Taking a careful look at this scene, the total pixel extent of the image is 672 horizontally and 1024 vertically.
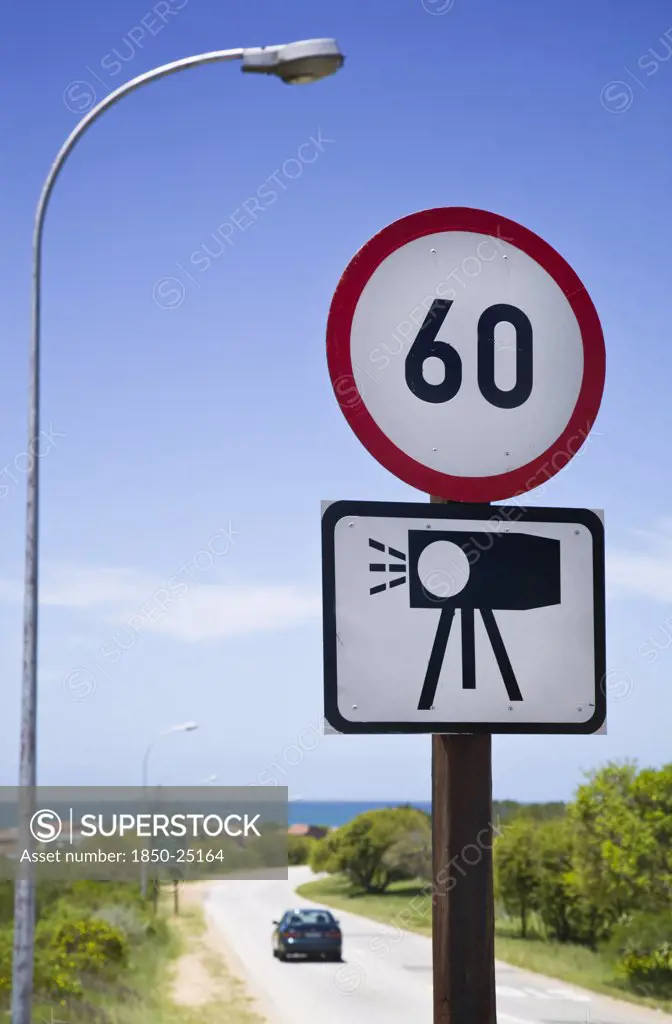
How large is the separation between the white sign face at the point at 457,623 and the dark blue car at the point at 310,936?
118 ft

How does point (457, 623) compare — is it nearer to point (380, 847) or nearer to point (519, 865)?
point (519, 865)

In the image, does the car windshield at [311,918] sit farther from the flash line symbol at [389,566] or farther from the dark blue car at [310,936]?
the flash line symbol at [389,566]

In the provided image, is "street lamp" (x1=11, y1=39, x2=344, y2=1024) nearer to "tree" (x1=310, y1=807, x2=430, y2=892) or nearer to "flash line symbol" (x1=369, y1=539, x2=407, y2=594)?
"flash line symbol" (x1=369, y1=539, x2=407, y2=594)

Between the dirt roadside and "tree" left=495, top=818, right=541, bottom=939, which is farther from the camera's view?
"tree" left=495, top=818, right=541, bottom=939

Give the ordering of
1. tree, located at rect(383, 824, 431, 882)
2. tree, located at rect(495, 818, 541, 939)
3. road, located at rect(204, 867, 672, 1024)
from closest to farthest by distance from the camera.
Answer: road, located at rect(204, 867, 672, 1024)
tree, located at rect(495, 818, 541, 939)
tree, located at rect(383, 824, 431, 882)

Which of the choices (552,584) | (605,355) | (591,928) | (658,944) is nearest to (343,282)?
(605,355)

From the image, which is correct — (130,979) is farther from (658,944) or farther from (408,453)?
(408,453)

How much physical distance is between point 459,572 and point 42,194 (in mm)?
10265

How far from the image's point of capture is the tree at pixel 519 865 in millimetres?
38094

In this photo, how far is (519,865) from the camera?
3844cm

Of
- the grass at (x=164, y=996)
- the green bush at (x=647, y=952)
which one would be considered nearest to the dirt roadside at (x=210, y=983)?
the grass at (x=164, y=996)

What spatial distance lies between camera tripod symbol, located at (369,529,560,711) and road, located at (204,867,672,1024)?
961 inches

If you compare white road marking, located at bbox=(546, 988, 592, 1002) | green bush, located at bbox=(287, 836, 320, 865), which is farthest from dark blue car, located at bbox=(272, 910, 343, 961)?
green bush, located at bbox=(287, 836, 320, 865)

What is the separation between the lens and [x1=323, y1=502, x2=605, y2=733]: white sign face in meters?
2.21
